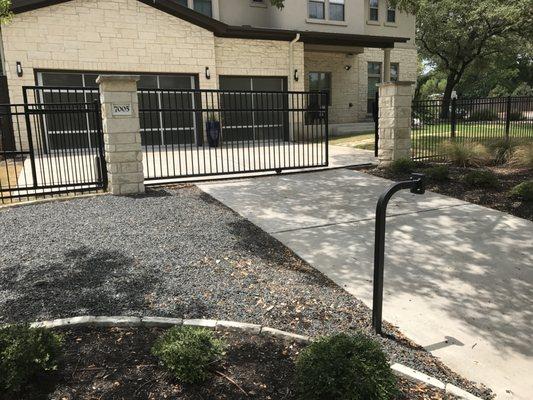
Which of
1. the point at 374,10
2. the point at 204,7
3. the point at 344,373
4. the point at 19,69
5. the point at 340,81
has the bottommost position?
the point at 344,373

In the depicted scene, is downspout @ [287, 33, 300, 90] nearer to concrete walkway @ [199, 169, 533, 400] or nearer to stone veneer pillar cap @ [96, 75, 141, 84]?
concrete walkway @ [199, 169, 533, 400]

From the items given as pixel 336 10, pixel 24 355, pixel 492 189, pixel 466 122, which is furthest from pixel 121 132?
pixel 336 10

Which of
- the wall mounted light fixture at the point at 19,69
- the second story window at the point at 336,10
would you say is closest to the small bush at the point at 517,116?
the second story window at the point at 336,10

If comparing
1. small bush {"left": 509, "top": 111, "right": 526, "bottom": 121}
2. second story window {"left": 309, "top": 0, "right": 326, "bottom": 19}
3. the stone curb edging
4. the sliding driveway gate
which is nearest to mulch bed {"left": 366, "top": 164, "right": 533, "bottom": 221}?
the sliding driveway gate

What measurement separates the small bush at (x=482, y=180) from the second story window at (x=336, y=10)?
15.3m

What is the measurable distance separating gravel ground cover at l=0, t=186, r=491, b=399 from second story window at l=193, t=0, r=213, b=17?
1485 cm

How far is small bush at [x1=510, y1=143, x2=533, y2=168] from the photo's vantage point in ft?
31.3

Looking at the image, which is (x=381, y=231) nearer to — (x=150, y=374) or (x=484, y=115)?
(x=150, y=374)

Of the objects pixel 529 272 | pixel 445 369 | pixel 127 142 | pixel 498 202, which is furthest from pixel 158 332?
pixel 498 202

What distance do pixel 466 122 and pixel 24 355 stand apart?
13329mm

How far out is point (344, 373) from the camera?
2479 mm

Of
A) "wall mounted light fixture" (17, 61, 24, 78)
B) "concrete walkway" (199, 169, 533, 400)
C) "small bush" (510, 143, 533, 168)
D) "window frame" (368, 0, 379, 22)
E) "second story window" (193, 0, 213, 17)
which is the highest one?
"window frame" (368, 0, 379, 22)

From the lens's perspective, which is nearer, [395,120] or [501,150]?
[395,120]

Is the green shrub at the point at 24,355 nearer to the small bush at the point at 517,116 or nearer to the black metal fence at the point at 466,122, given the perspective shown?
the black metal fence at the point at 466,122
